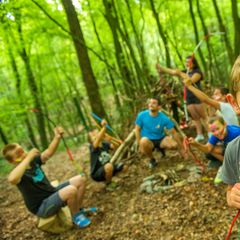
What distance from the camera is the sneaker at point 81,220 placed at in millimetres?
4227

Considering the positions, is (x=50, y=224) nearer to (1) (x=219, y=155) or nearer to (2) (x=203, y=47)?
(1) (x=219, y=155)

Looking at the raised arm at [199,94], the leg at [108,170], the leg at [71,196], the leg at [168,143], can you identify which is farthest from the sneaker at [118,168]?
the raised arm at [199,94]

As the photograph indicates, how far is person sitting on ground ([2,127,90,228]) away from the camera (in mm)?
3947

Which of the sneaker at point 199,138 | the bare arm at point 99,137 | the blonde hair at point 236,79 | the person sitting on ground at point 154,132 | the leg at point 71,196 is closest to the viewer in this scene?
the blonde hair at point 236,79

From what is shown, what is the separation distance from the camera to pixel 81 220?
4.27 meters

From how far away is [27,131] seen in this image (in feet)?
48.4

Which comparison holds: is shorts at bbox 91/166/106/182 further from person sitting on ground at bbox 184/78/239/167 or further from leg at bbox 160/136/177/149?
person sitting on ground at bbox 184/78/239/167

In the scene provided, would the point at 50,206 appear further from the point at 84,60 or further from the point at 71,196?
the point at 84,60

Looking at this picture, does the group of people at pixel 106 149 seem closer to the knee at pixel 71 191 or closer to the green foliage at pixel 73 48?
the knee at pixel 71 191

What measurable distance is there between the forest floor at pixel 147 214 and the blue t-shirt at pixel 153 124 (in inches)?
23.9

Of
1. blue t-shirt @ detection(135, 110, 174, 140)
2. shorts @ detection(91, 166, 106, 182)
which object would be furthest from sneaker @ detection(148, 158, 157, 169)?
shorts @ detection(91, 166, 106, 182)

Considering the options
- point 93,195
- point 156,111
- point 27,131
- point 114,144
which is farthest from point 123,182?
point 27,131

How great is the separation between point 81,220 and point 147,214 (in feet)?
3.33

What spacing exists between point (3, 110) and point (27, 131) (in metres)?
5.01
